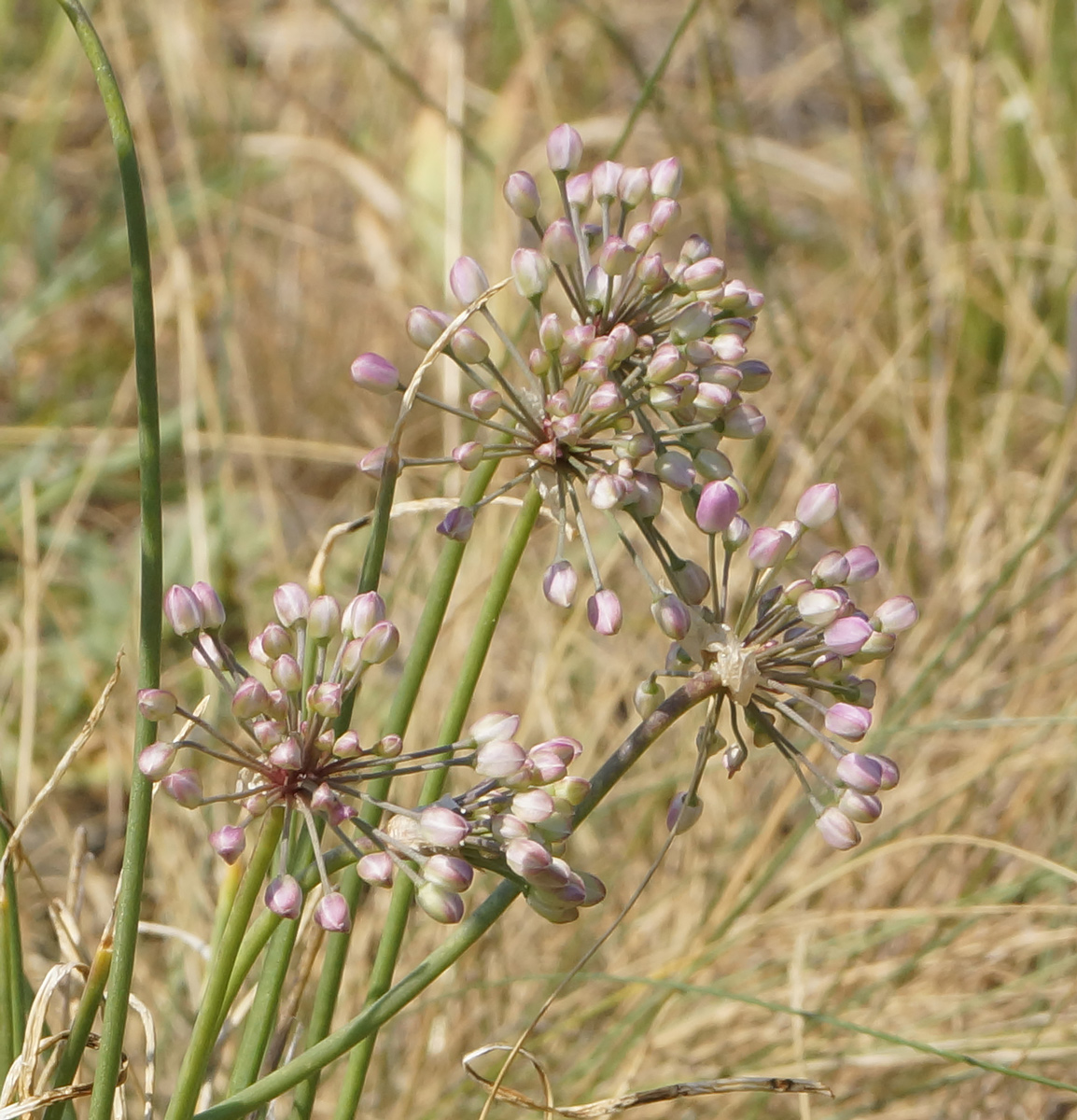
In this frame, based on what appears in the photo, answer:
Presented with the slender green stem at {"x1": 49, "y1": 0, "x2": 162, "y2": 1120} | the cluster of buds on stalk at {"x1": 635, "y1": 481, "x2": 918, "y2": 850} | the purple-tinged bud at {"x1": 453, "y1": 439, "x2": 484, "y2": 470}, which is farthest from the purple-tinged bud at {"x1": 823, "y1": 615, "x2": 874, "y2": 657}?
the slender green stem at {"x1": 49, "y1": 0, "x2": 162, "y2": 1120}

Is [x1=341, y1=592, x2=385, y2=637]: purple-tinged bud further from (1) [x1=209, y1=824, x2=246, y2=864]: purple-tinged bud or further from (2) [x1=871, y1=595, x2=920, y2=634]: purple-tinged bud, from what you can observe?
(2) [x1=871, y1=595, x2=920, y2=634]: purple-tinged bud

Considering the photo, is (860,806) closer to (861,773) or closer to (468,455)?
(861,773)

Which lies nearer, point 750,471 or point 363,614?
point 363,614

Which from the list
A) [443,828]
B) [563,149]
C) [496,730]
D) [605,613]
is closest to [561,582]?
[605,613]

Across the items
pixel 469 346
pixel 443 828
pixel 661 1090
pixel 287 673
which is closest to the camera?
pixel 443 828

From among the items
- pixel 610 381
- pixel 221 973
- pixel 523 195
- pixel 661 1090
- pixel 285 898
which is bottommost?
pixel 661 1090

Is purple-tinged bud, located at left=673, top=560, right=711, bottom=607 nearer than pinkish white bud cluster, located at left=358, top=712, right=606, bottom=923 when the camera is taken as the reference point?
No
